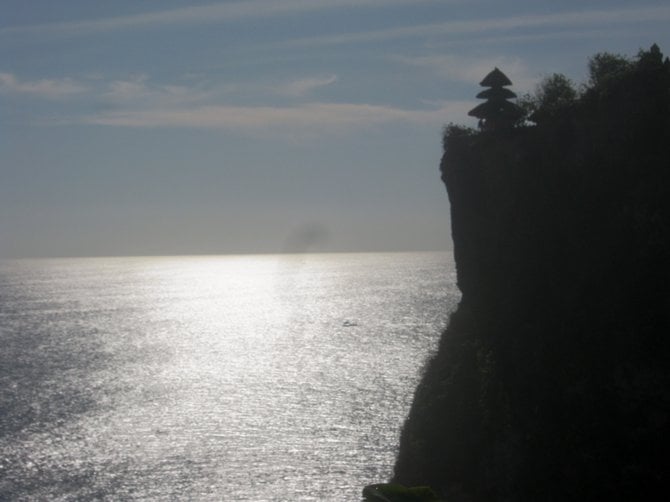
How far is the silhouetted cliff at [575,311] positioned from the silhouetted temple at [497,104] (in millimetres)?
1468

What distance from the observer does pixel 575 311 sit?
41688mm

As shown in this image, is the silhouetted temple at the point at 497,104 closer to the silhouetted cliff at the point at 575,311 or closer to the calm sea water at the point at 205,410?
the silhouetted cliff at the point at 575,311

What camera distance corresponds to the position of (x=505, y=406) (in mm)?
46781

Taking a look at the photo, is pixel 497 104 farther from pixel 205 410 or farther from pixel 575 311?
pixel 205 410

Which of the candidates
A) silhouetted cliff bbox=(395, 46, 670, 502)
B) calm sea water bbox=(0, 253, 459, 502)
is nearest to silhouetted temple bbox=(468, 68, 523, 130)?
silhouetted cliff bbox=(395, 46, 670, 502)

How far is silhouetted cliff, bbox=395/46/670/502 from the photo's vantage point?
1501 inches

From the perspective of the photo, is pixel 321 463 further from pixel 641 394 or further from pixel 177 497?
pixel 641 394

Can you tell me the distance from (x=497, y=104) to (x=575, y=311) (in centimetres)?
1831

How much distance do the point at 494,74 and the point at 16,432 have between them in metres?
51.4

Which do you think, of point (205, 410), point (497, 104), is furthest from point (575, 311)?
point (205, 410)

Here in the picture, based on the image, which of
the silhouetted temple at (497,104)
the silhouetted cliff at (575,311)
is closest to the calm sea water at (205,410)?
the silhouetted cliff at (575,311)

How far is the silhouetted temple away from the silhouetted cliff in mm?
1468

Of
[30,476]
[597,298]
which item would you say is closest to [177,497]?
[30,476]

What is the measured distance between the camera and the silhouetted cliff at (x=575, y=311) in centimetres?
3812
